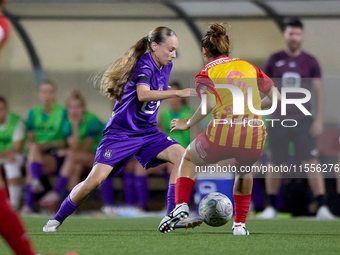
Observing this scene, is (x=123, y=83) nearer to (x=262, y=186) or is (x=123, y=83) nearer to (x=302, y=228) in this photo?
(x=302, y=228)

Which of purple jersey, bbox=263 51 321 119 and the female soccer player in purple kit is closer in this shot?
the female soccer player in purple kit

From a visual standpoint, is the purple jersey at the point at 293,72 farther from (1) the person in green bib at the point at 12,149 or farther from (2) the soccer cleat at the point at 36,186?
(1) the person in green bib at the point at 12,149

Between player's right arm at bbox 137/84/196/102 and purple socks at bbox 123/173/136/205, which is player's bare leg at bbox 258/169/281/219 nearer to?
purple socks at bbox 123/173/136/205

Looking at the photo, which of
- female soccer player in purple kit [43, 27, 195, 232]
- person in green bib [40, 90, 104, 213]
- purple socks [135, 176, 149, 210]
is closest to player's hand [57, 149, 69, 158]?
person in green bib [40, 90, 104, 213]

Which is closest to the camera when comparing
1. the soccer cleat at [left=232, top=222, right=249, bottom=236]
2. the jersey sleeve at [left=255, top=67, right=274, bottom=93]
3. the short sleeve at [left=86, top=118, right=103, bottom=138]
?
the jersey sleeve at [left=255, top=67, right=274, bottom=93]

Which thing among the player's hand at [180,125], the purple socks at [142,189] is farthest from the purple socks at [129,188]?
the player's hand at [180,125]

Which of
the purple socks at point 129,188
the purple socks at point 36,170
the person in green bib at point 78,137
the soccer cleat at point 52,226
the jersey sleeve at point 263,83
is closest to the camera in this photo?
the jersey sleeve at point 263,83

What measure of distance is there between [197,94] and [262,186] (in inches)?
157

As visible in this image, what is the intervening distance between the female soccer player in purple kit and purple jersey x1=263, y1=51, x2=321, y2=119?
8.10 feet

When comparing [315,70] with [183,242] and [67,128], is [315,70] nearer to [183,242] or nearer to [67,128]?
[67,128]

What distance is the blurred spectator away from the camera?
6.97 metres

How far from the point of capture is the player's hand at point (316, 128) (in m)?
6.96

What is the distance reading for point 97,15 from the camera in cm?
903

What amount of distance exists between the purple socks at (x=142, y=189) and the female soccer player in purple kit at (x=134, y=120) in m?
2.81
